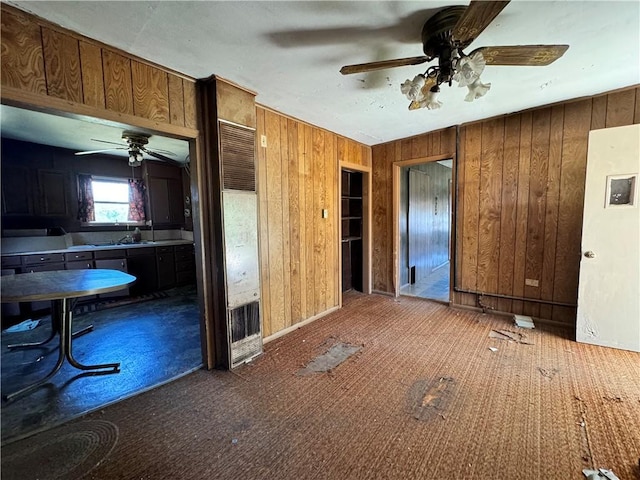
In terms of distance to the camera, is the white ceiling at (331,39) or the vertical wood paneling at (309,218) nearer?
the white ceiling at (331,39)

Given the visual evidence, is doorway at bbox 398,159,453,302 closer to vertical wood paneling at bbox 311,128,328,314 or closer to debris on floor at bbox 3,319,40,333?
vertical wood paneling at bbox 311,128,328,314

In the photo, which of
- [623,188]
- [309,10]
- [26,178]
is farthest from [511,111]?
[26,178]

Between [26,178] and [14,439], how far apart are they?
3.77 meters

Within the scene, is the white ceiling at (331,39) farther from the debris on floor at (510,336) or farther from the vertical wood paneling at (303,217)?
the debris on floor at (510,336)

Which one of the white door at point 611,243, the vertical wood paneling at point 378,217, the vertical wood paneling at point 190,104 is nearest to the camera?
the vertical wood paneling at point 190,104

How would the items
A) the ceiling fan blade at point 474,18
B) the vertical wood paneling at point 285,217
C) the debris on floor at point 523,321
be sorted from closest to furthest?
the ceiling fan blade at point 474,18 → the vertical wood paneling at point 285,217 → the debris on floor at point 523,321

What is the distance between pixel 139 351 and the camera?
2.64 m

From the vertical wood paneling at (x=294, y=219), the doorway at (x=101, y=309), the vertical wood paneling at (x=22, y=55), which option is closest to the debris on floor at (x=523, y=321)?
the vertical wood paneling at (x=294, y=219)

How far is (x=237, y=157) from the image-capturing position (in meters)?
2.30

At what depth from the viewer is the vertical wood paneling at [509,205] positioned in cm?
319

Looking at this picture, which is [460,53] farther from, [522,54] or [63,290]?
[63,290]

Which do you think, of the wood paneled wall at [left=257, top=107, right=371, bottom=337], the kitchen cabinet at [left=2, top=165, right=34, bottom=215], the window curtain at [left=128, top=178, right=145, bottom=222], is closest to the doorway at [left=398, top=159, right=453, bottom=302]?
the wood paneled wall at [left=257, top=107, right=371, bottom=337]

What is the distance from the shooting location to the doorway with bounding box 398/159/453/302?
176 inches

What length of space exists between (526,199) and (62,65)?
4.23 metres
